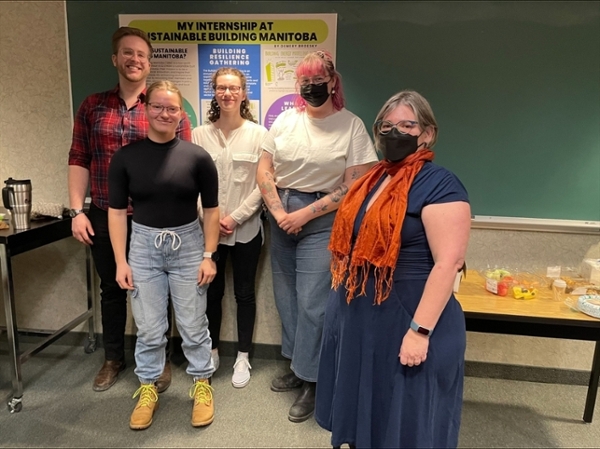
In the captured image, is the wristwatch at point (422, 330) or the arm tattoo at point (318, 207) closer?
the wristwatch at point (422, 330)

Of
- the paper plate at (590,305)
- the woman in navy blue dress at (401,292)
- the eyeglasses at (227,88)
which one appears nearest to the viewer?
the woman in navy blue dress at (401,292)

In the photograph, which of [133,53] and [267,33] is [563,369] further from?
[133,53]

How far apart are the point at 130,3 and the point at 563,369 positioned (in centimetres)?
308

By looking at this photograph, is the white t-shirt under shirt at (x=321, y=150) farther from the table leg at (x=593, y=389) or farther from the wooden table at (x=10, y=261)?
the table leg at (x=593, y=389)

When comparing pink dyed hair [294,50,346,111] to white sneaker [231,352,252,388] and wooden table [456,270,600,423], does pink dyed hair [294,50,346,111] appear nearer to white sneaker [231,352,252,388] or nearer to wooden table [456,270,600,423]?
wooden table [456,270,600,423]

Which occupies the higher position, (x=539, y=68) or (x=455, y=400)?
(x=539, y=68)

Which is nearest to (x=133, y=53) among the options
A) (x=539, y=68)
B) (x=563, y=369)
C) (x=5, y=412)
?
(x=5, y=412)

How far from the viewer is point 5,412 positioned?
214 cm

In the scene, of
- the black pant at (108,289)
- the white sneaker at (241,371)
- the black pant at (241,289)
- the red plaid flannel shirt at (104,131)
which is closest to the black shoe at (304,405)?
the white sneaker at (241,371)

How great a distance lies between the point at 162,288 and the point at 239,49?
4.24 ft

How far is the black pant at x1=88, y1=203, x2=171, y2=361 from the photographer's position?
7.27 feet

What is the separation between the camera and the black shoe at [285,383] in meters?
2.36

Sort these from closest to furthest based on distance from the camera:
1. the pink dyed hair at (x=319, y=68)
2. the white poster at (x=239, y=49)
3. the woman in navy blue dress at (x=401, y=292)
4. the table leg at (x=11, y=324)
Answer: the woman in navy blue dress at (x=401, y=292) → the pink dyed hair at (x=319, y=68) → the table leg at (x=11, y=324) → the white poster at (x=239, y=49)

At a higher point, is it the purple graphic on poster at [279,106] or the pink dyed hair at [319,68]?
the pink dyed hair at [319,68]
